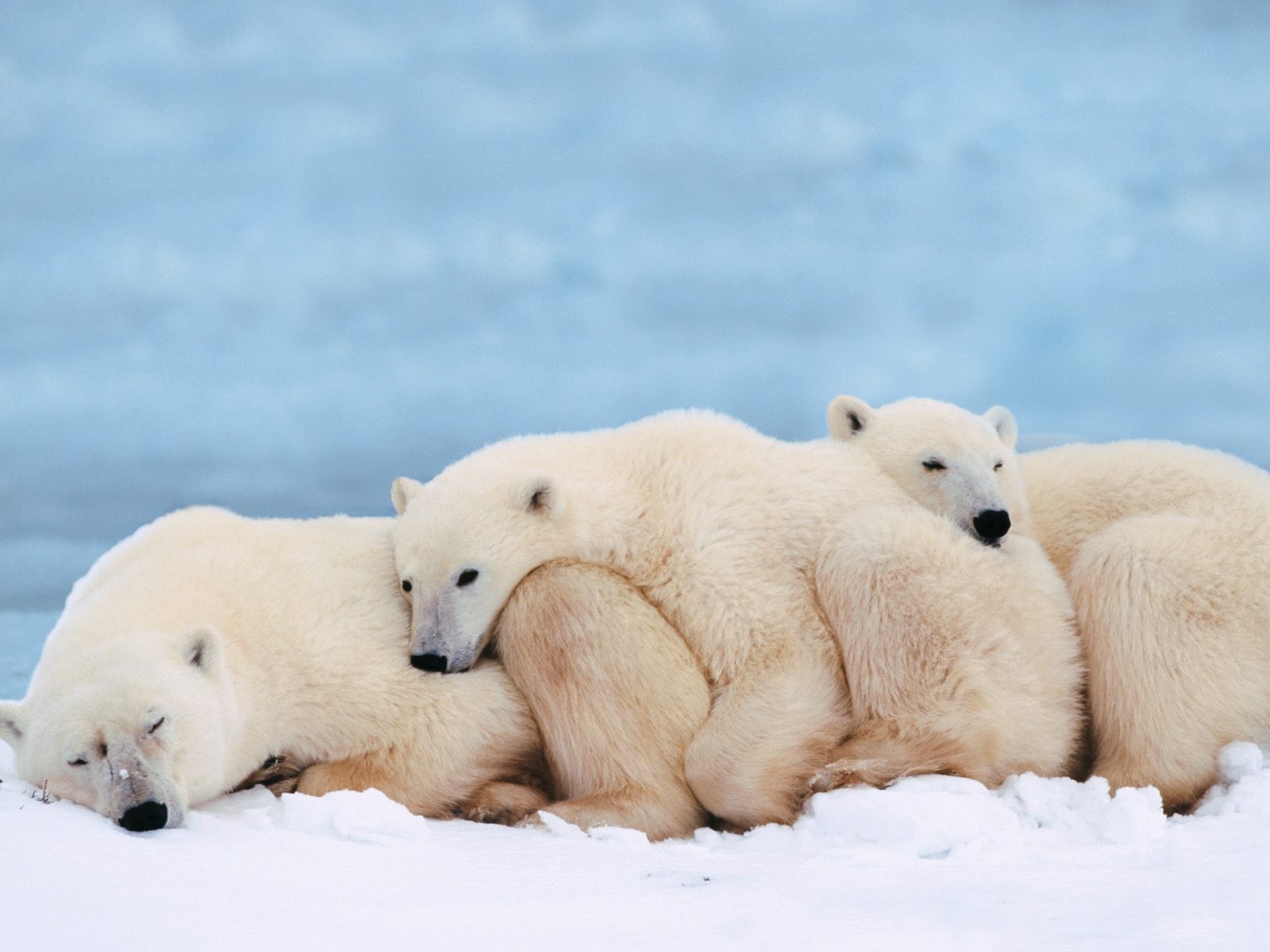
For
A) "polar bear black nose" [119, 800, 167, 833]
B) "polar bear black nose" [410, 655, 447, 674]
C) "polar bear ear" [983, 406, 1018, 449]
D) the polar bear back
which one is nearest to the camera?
"polar bear black nose" [119, 800, 167, 833]

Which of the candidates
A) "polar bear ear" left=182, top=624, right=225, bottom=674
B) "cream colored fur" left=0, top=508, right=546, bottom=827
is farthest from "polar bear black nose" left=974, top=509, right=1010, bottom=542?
"polar bear ear" left=182, top=624, right=225, bottom=674

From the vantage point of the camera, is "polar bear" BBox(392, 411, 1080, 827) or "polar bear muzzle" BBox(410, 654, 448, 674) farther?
"polar bear muzzle" BBox(410, 654, 448, 674)

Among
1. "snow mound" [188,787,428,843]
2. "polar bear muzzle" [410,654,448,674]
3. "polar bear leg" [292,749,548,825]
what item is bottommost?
"polar bear leg" [292,749,548,825]

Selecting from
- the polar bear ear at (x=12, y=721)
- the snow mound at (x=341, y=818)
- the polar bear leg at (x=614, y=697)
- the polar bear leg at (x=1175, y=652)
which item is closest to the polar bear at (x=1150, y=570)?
the polar bear leg at (x=1175, y=652)

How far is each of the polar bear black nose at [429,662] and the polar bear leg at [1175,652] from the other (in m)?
3.01

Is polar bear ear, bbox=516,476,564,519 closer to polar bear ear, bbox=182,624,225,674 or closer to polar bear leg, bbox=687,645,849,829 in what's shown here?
polar bear leg, bbox=687,645,849,829

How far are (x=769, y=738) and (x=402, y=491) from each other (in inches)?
99.7

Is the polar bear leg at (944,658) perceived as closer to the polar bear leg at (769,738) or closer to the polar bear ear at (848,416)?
the polar bear leg at (769,738)

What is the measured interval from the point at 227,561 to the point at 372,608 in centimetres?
73

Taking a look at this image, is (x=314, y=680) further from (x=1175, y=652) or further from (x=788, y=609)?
(x=1175, y=652)

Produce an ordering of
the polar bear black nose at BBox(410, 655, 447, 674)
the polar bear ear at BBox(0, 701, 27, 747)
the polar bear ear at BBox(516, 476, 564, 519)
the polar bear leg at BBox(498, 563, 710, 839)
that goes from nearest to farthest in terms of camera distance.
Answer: the polar bear ear at BBox(0, 701, 27, 747) → the polar bear leg at BBox(498, 563, 710, 839) → the polar bear black nose at BBox(410, 655, 447, 674) → the polar bear ear at BBox(516, 476, 564, 519)

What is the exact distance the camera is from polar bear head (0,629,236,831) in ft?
14.8

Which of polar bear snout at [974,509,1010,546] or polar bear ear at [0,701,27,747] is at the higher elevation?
polar bear snout at [974,509,1010,546]

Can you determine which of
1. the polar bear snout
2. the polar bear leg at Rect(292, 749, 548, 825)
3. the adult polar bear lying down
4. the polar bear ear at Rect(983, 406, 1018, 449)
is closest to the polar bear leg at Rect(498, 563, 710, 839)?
the adult polar bear lying down
